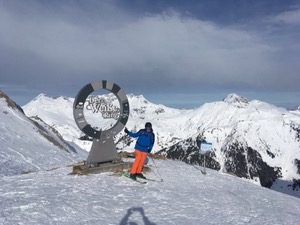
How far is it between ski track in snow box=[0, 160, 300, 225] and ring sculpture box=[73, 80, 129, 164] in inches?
48.5

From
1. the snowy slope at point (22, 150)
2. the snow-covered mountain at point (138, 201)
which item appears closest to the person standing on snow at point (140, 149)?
the snow-covered mountain at point (138, 201)

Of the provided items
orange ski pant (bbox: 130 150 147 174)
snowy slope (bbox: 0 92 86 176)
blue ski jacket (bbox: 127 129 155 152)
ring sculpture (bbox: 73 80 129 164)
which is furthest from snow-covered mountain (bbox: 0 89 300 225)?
snowy slope (bbox: 0 92 86 176)

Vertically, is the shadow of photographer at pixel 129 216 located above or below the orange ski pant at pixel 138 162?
below

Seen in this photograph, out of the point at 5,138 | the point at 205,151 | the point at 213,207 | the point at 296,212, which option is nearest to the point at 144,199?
the point at 213,207

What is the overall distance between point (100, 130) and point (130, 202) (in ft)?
19.7

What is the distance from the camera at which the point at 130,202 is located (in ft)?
44.4

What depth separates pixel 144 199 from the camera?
14.1m

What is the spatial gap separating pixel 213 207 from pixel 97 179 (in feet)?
20.1

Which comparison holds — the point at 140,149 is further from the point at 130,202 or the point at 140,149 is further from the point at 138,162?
the point at 130,202

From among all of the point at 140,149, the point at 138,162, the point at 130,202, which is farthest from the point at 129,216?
the point at 140,149

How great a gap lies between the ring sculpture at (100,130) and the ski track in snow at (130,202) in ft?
4.04

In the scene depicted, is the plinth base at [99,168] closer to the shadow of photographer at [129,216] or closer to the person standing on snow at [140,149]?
the person standing on snow at [140,149]

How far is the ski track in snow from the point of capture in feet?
38.3

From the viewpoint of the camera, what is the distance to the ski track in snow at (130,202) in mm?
11680
